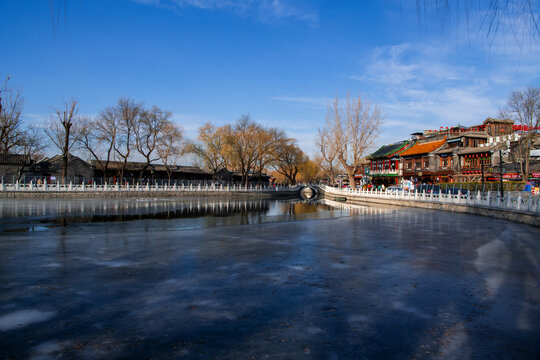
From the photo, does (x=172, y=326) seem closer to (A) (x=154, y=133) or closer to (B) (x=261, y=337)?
(B) (x=261, y=337)

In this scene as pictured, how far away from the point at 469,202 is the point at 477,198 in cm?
79

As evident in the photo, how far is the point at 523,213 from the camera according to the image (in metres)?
17.0

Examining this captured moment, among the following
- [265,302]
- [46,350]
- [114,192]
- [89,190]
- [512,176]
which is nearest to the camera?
[46,350]

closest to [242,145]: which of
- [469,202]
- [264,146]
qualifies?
[264,146]

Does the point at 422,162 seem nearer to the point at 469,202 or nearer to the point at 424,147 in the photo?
the point at 424,147

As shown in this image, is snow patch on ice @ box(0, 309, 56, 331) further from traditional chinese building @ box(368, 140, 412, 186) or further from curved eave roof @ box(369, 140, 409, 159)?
curved eave roof @ box(369, 140, 409, 159)

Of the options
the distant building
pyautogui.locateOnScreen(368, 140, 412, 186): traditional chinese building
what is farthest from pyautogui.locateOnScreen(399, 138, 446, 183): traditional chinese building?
the distant building

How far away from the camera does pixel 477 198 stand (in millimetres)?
22875

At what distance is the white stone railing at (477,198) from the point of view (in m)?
17.4

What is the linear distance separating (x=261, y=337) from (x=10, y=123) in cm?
4703

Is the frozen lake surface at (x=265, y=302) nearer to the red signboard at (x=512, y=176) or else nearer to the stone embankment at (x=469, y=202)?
the stone embankment at (x=469, y=202)

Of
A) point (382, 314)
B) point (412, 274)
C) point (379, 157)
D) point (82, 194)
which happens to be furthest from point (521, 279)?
point (379, 157)

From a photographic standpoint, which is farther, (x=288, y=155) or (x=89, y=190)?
(x=288, y=155)

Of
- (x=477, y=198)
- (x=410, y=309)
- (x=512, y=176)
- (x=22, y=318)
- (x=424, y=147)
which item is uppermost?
(x=424, y=147)
